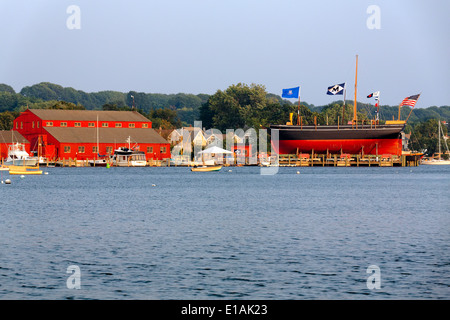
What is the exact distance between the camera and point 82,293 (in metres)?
25.7

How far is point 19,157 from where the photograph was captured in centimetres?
15688

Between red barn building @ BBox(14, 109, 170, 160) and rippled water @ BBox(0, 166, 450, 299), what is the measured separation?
10219cm

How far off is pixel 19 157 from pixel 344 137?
3208 inches

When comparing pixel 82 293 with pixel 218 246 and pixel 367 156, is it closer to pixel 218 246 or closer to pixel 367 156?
pixel 218 246

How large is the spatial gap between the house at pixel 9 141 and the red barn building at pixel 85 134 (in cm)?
180

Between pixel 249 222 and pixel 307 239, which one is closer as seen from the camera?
pixel 307 239

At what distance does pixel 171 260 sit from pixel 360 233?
15.0 meters

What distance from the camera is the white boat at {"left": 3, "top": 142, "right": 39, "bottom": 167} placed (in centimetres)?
14923
